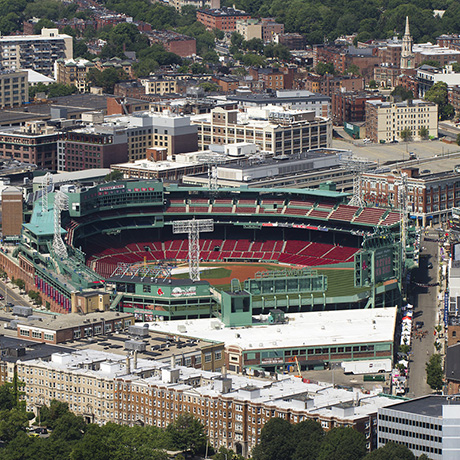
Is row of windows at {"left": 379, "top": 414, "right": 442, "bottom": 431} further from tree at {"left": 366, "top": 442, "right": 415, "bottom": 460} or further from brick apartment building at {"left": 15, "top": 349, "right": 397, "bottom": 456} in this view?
brick apartment building at {"left": 15, "top": 349, "right": 397, "bottom": 456}

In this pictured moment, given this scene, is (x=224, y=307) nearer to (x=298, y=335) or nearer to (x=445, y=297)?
(x=298, y=335)

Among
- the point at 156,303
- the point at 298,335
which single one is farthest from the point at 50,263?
the point at 298,335

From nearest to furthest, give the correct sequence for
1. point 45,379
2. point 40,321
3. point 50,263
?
1. point 45,379
2. point 40,321
3. point 50,263

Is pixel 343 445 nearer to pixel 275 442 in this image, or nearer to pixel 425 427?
pixel 275 442

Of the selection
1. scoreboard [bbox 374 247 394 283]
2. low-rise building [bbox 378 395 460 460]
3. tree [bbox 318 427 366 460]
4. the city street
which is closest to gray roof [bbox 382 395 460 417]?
low-rise building [bbox 378 395 460 460]

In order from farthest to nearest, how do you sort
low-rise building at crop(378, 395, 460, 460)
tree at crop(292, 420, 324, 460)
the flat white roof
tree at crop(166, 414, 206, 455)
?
the flat white roof < tree at crop(166, 414, 206, 455) < tree at crop(292, 420, 324, 460) < low-rise building at crop(378, 395, 460, 460)

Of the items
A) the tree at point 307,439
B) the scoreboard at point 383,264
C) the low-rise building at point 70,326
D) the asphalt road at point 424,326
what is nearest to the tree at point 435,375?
the asphalt road at point 424,326

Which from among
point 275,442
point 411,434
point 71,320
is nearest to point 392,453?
point 411,434
